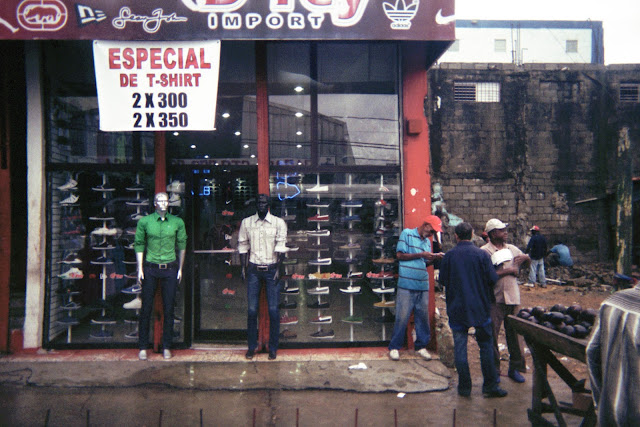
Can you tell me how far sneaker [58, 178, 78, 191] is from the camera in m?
6.51

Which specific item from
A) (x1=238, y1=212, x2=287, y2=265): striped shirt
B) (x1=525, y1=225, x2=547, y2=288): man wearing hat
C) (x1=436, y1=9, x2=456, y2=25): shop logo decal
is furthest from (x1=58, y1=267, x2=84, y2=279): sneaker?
(x1=525, y1=225, x2=547, y2=288): man wearing hat

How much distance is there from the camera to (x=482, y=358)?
4938 mm

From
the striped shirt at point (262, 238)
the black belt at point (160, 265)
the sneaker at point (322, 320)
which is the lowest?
the sneaker at point (322, 320)

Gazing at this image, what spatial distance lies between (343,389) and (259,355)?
1.55 m

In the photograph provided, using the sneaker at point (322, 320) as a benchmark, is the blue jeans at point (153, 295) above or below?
above

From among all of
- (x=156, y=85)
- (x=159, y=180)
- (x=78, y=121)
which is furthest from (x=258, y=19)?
(x=78, y=121)

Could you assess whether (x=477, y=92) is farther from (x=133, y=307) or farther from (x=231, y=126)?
(x=133, y=307)

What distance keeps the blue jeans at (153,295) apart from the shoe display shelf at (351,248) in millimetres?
2510

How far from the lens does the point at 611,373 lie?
2246 millimetres

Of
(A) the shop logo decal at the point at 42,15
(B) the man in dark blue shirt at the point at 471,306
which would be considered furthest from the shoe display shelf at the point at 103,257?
(B) the man in dark blue shirt at the point at 471,306

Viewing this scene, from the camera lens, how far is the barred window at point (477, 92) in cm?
1762

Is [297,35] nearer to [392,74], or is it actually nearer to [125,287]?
[392,74]

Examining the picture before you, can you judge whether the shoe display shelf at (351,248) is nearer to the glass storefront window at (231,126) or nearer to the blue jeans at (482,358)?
the glass storefront window at (231,126)

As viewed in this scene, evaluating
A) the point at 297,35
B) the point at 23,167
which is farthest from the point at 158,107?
the point at 23,167
